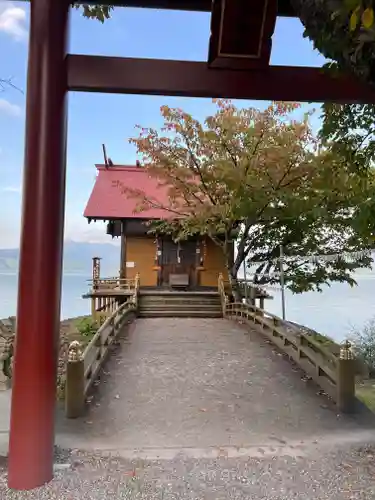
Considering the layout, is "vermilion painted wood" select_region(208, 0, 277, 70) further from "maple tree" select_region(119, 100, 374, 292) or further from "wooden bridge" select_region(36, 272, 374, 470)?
"maple tree" select_region(119, 100, 374, 292)

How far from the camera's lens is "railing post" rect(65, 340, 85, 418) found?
4.83m

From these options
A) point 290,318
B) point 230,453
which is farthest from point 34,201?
point 290,318

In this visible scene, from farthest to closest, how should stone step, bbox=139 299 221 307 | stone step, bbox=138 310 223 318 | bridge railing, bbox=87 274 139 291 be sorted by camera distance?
→ bridge railing, bbox=87 274 139 291 < stone step, bbox=139 299 221 307 < stone step, bbox=138 310 223 318

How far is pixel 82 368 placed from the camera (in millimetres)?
5129

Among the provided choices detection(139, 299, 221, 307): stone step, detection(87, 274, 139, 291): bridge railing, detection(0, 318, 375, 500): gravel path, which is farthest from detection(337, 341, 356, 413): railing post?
detection(87, 274, 139, 291): bridge railing

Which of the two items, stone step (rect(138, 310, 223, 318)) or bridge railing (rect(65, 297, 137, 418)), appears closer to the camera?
bridge railing (rect(65, 297, 137, 418))

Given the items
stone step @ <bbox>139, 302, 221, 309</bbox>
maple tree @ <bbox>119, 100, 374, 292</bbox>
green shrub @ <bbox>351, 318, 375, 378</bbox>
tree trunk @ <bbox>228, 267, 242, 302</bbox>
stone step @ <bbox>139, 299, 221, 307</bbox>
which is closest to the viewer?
green shrub @ <bbox>351, 318, 375, 378</bbox>

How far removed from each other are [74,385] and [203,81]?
375 centimetres

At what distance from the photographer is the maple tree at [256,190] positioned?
32.1 ft

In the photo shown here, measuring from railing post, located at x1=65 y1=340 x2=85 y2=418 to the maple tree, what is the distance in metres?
5.38

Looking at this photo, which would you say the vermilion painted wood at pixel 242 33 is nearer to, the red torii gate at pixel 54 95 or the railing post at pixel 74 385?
the red torii gate at pixel 54 95

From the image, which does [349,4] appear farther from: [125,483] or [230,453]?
[230,453]

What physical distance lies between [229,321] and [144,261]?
16.5ft

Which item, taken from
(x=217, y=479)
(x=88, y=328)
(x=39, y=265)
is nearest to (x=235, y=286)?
(x=88, y=328)
